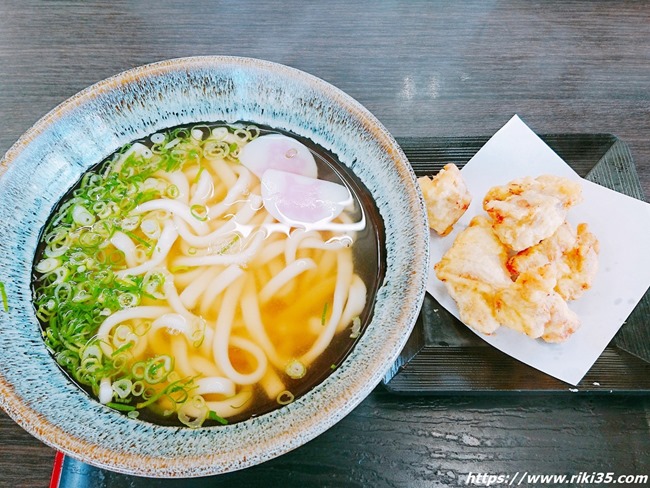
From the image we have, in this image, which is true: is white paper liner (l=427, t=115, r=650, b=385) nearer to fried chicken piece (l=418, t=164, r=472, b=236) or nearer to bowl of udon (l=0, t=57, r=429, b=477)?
fried chicken piece (l=418, t=164, r=472, b=236)

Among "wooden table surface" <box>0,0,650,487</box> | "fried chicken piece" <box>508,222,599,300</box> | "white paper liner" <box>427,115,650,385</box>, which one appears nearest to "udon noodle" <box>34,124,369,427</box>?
"white paper liner" <box>427,115,650,385</box>

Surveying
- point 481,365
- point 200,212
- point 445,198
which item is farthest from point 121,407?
point 445,198

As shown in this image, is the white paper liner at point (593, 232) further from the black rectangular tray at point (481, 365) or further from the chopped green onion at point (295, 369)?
the chopped green onion at point (295, 369)

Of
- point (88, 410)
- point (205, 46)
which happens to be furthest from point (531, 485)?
point (205, 46)

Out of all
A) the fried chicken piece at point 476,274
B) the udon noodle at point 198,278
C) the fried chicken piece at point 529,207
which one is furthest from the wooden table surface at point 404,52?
the udon noodle at point 198,278

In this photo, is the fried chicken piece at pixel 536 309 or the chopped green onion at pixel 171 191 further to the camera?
the chopped green onion at pixel 171 191

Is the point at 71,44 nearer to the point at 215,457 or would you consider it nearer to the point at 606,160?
the point at 215,457
